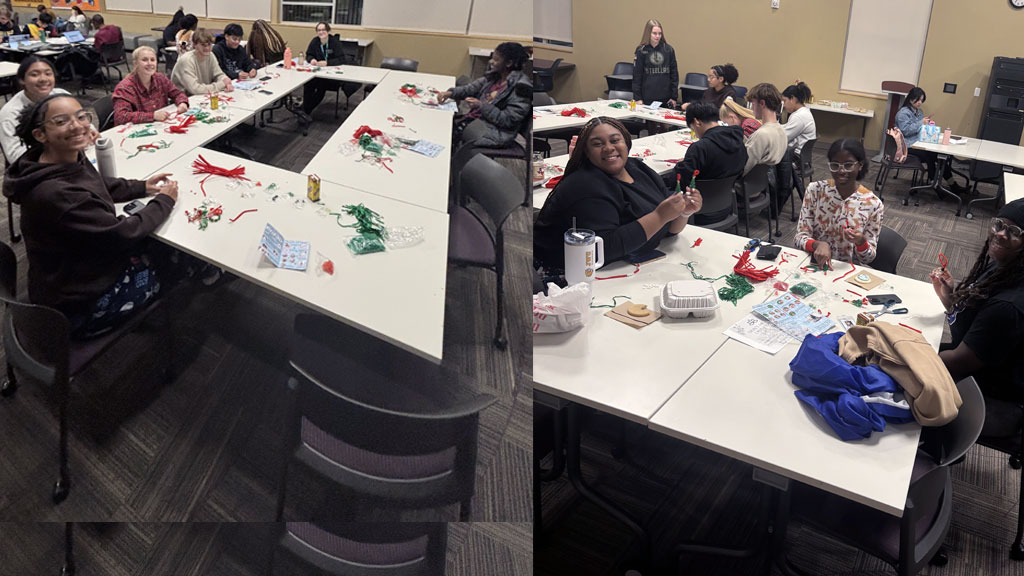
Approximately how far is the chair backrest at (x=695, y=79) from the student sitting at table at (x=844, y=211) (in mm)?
4137

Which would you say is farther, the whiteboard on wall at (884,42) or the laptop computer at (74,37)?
the whiteboard on wall at (884,42)

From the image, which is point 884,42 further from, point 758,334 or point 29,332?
point 29,332

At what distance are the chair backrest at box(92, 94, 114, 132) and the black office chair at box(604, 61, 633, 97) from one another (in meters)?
3.93

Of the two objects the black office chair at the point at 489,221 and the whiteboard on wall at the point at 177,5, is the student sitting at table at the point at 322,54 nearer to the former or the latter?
the whiteboard on wall at the point at 177,5

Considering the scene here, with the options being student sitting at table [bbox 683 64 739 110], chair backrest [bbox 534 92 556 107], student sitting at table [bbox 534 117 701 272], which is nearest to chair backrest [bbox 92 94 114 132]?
chair backrest [bbox 534 92 556 107]

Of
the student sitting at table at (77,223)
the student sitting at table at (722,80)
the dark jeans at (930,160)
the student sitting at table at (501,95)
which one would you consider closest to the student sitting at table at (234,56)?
the student sitting at table at (77,223)

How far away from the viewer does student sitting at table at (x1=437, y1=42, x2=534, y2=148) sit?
47.3 inches

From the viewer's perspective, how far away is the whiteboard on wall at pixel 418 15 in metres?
1.15

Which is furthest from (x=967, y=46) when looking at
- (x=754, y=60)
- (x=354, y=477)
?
(x=354, y=477)

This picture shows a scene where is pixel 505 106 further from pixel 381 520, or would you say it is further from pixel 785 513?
pixel 785 513

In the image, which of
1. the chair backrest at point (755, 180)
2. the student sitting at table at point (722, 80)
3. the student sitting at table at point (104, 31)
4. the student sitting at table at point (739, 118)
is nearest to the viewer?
the student sitting at table at point (104, 31)

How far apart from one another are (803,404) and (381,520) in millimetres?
1090

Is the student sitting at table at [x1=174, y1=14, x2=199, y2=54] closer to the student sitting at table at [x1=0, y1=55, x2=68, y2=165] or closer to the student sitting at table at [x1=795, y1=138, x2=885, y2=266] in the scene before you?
the student sitting at table at [x1=0, y1=55, x2=68, y2=165]

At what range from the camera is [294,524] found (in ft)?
3.44
